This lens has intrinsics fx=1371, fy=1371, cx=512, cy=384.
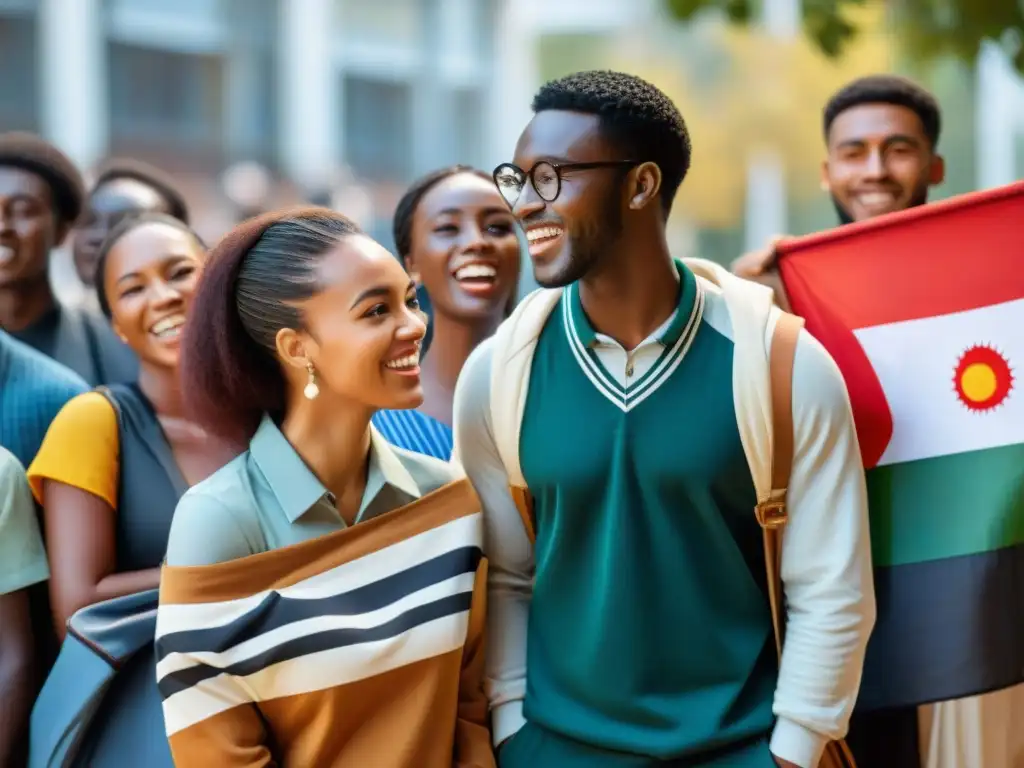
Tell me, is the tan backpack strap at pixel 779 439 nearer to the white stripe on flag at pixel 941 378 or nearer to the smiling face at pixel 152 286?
the white stripe on flag at pixel 941 378

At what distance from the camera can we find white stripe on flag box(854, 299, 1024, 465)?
10.7ft

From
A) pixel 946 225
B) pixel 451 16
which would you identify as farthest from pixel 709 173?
pixel 946 225

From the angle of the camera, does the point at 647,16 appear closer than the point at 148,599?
No

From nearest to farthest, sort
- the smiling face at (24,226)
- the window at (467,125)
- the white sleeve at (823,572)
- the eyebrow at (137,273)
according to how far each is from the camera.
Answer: the white sleeve at (823,572) < the eyebrow at (137,273) < the smiling face at (24,226) < the window at (467,125)

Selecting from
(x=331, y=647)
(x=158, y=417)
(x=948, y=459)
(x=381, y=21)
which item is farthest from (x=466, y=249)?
(x=381, y=21)

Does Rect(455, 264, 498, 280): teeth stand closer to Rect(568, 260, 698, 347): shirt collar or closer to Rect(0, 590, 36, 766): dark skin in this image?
Rect(568, 260, 698, 347): shirt collar

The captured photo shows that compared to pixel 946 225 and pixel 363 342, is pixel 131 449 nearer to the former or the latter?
pixel 363 342

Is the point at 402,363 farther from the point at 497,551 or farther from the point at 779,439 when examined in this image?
the point at 779,439

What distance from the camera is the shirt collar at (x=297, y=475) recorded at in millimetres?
2824

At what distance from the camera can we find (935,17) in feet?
20.1

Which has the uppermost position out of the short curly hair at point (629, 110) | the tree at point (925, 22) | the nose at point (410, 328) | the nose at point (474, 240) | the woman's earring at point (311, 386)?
the tree at point (925, 22)

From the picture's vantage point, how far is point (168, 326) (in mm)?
3936

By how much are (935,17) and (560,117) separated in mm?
3888

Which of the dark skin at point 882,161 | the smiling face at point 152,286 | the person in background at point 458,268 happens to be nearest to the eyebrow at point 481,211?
the person in background at point 458,268
